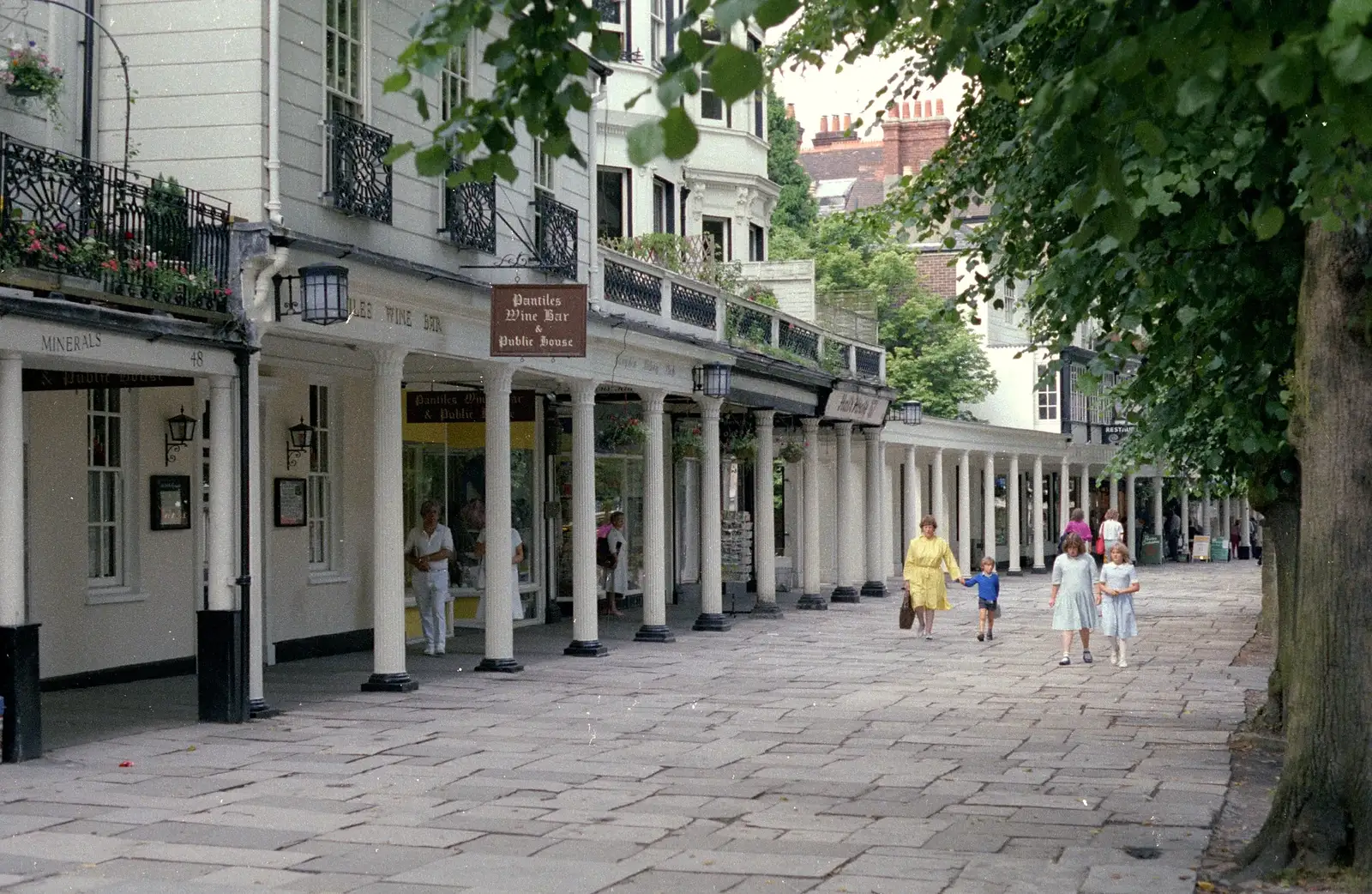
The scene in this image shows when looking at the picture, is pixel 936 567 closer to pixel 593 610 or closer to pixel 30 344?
pixel 593 610

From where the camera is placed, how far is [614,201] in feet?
93.1

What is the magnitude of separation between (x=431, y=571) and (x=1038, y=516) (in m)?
30.0

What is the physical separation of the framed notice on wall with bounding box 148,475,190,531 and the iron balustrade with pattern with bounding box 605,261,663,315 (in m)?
5.91

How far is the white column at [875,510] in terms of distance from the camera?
31.6m

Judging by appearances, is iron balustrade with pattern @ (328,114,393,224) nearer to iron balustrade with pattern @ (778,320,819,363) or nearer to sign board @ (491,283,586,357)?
sign board @ (491,283,586,357)

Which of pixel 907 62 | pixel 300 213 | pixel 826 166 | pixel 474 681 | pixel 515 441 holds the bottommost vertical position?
pixel 474 681

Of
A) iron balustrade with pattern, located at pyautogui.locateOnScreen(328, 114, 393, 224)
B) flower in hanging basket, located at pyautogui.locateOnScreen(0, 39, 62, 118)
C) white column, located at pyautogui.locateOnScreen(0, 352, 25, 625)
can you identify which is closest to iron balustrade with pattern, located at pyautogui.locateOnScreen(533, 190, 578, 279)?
iron balustrade with pattern, located at pyautogui.locateOnScreen(328, 114, 393, 224)

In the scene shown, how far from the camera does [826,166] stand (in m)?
83.6

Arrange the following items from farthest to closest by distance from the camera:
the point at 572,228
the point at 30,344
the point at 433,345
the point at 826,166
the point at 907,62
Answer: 1. the point at 826,166
2. the point at 572,228
3. the point at 433,345
4. the point at 907,62
5. the point at 30,344

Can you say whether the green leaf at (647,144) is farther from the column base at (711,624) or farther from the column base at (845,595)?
the column base at (845,595)

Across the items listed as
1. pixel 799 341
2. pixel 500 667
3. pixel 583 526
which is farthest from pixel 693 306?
pixel 500 667

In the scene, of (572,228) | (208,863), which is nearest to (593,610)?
(572,228)

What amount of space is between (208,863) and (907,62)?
26.9ft

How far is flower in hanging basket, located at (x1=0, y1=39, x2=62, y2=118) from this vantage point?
43.4 ft
